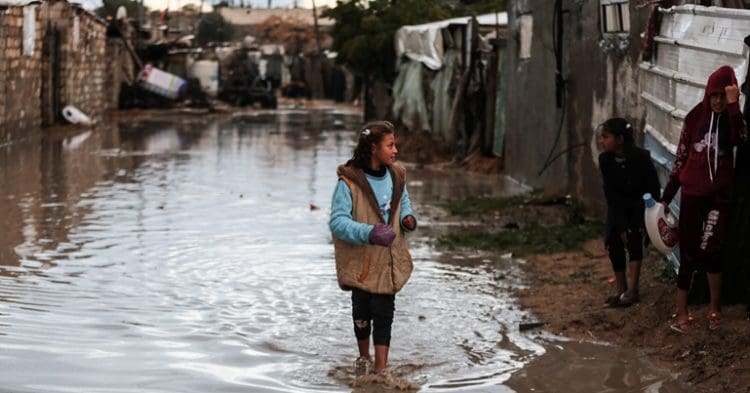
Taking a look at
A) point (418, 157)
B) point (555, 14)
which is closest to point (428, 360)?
point (555, 14)

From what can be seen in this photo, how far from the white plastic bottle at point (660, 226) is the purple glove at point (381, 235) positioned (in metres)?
2.01

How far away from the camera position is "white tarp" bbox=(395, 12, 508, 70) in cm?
2214

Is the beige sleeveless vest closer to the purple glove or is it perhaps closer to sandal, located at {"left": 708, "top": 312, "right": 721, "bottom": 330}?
the purple glove

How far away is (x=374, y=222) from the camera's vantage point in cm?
662

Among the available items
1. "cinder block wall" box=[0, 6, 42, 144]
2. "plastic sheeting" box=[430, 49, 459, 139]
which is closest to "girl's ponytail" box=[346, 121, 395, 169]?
"plastic sheeting" box=[430, 49, 459, 139]

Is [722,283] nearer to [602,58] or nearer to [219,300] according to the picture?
[219,300]

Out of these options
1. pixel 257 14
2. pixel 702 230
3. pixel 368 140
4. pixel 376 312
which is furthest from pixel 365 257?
pixel 257 14

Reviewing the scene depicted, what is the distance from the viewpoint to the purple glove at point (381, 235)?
6.25 meters

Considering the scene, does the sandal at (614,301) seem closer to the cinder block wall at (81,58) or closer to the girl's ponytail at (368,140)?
the girl's ponytail at (368,140)

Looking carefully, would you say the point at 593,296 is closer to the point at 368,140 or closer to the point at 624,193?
the point at 624,193

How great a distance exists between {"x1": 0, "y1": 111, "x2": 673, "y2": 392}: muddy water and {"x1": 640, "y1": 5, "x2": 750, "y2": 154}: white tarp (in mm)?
1735

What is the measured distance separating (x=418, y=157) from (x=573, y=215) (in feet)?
32.5

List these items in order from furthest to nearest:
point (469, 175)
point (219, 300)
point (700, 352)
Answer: point (469, 175) → point (219, 300) → point (700, 352)

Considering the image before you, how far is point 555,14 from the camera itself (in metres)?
14.9
